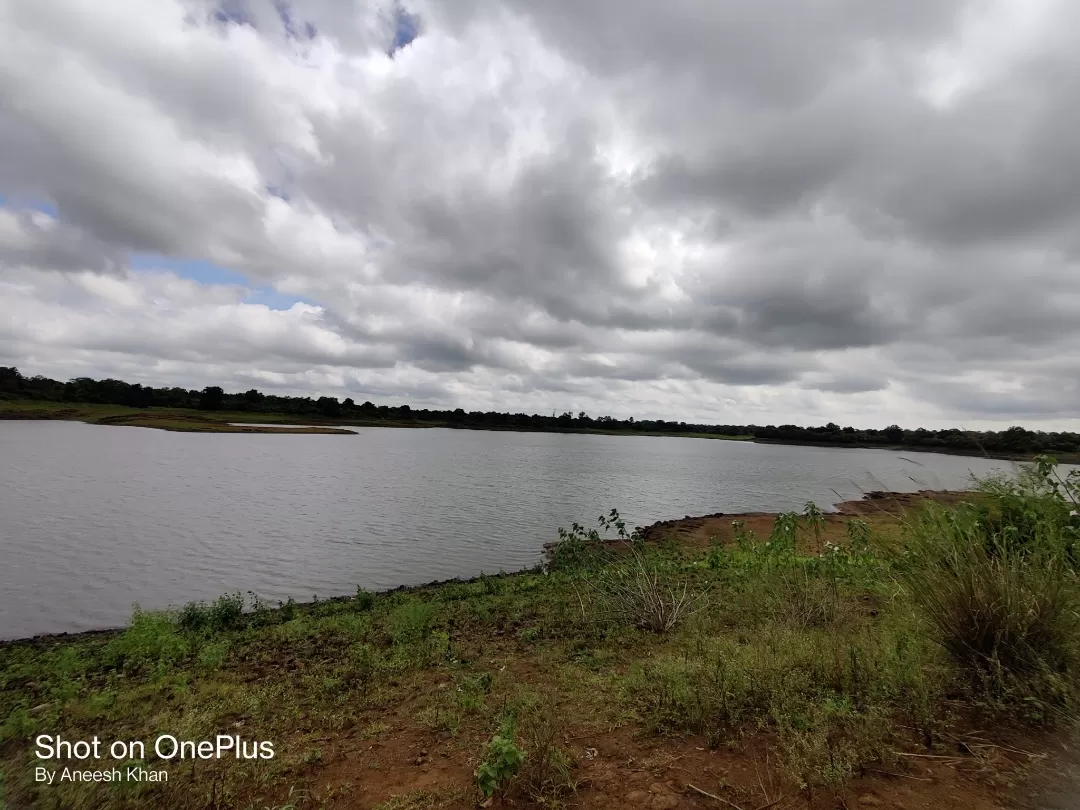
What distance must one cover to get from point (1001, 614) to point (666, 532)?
22506 mm

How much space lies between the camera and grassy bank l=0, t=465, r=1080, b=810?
12.3 feet

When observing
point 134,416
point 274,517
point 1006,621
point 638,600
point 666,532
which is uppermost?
point 1006,621

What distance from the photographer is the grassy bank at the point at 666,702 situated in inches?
148

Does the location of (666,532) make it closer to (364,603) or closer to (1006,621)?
(364,603)

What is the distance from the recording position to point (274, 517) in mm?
25906

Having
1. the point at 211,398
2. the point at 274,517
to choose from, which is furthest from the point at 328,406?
the point at 274,517

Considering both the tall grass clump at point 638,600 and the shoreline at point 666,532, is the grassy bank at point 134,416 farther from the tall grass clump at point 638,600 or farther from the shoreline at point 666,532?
the tall grass clump at point 638,600

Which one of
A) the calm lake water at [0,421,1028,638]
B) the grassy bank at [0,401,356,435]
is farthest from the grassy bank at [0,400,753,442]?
the calm lake water at [0,421,1028,638]

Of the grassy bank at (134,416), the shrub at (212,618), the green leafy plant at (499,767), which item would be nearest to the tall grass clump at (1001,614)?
the green leafy plant at (499,767)

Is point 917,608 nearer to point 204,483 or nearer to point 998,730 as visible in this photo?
point 998,730

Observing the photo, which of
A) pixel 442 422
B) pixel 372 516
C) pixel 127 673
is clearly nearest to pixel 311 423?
pixel 442 422

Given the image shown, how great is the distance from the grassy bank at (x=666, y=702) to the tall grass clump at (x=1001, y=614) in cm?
2

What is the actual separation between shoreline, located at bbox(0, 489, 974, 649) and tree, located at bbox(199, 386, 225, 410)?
136 meters

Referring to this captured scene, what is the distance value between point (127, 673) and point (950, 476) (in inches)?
454
